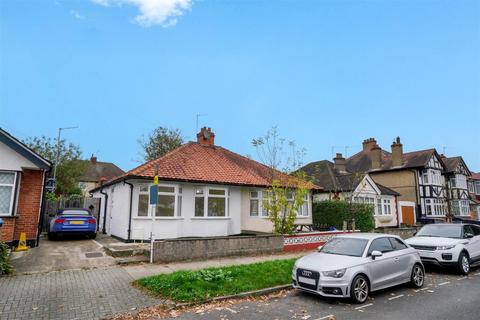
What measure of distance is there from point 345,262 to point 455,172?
4078 cm

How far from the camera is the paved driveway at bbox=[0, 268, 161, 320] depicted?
19.6ft

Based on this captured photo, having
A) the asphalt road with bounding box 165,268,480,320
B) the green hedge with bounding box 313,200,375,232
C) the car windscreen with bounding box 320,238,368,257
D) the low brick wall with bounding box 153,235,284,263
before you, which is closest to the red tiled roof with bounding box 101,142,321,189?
the low brick wall with bounding box 153,235,284,263

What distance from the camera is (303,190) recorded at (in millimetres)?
14352

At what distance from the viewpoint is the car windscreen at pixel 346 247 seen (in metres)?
7.74

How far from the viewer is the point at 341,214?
20953 millimetres

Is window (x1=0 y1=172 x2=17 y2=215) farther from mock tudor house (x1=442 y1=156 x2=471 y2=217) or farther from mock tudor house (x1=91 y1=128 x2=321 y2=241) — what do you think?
mock tudor house (x1=442 y1=156 x2=471 y2=217)

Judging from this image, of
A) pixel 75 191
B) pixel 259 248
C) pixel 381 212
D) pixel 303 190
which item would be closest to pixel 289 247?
pixel 259 248

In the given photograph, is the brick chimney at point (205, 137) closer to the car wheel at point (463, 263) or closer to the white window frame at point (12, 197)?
the white window frame at point (12, 197)

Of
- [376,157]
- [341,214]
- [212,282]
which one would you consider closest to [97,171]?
[376,157]

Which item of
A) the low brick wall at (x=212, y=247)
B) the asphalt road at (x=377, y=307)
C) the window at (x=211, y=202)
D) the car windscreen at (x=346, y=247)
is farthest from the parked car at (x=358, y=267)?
the window at (x=211, y=202)

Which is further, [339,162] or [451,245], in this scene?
[339,162]

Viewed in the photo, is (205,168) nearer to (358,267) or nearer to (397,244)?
(397,244)

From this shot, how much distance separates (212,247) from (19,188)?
7.81m

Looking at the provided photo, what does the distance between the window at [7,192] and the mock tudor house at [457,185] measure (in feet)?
140
